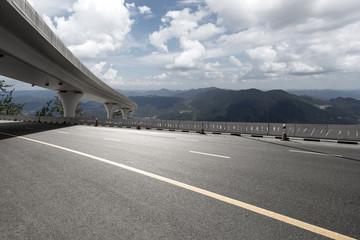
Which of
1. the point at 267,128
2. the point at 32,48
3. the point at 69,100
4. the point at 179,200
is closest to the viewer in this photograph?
the point at 179,200

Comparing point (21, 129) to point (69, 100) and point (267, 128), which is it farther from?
point (267, 128)

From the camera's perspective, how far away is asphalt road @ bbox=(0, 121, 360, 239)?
10.1 feet

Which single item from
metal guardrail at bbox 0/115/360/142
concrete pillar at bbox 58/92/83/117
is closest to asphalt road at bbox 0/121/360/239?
metal guardrail at bbox 0/115/360/142

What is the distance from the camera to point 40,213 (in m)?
3.62

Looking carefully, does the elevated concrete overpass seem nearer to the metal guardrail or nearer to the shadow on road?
the shadow on road

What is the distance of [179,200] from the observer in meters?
4.11

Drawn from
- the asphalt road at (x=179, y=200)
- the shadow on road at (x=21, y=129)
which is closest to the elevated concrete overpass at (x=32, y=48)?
the shadow on road at (x=21, y=129)

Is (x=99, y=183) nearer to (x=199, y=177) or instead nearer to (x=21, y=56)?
(x=199, y=177)

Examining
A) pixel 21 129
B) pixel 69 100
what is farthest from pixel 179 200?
pixel 69 100

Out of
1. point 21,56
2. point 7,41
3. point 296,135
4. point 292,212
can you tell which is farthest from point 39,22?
point 296,135

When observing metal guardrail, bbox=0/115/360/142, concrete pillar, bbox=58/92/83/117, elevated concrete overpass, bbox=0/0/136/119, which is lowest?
metal guardrail, bbox=0/115/360/142

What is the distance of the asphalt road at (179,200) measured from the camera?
3078mm

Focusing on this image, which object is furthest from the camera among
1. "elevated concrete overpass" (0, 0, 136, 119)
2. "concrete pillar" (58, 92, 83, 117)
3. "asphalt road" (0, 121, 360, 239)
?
"concrete pillar" (58, 92, 83, 117)

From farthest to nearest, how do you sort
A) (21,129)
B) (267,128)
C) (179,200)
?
(21,129) < (267,128) < (179,200)
